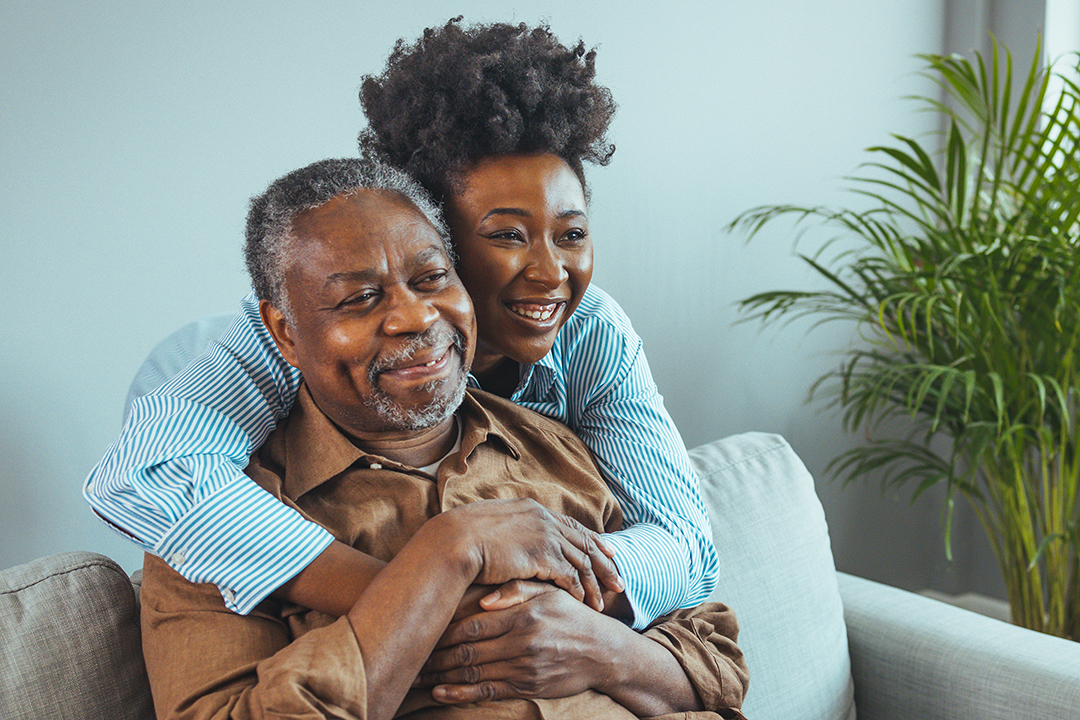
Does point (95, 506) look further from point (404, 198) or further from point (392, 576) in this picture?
point (404, 198)

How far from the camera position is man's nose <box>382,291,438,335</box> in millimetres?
1011

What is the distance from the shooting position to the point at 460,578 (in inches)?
37.2

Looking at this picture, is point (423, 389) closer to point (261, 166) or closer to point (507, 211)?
point (507, 211)

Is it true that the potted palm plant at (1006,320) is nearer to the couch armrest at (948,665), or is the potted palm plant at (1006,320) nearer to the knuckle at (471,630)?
the couch armrest at (948,665)

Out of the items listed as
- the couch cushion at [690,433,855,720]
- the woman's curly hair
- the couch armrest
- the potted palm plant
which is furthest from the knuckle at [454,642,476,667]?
the potted palm plant

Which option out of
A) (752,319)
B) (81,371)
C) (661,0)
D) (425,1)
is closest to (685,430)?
(752,319)

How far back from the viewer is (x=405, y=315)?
1.01 metres

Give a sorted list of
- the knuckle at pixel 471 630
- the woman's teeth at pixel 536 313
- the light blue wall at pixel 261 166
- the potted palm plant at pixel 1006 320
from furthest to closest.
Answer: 1. the potted palm plant at pixel 1006 320
2. the light blue wall at pixel 261 166
3. the woman's teeth at pixel 536 313
4. the knuckle at pixel 471 630

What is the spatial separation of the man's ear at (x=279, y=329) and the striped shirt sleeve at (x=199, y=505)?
4.3 inches

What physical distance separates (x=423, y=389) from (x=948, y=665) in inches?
42.7

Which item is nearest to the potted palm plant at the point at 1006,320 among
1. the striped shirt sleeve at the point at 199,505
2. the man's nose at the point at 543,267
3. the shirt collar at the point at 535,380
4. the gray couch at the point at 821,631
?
the gray couch at the point at 821,631

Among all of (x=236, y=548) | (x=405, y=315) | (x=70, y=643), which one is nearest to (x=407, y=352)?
(x=405, y=315)

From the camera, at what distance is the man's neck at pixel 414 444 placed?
1.14 meters

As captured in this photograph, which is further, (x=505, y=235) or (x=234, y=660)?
Answer: (x=505, y=235)
